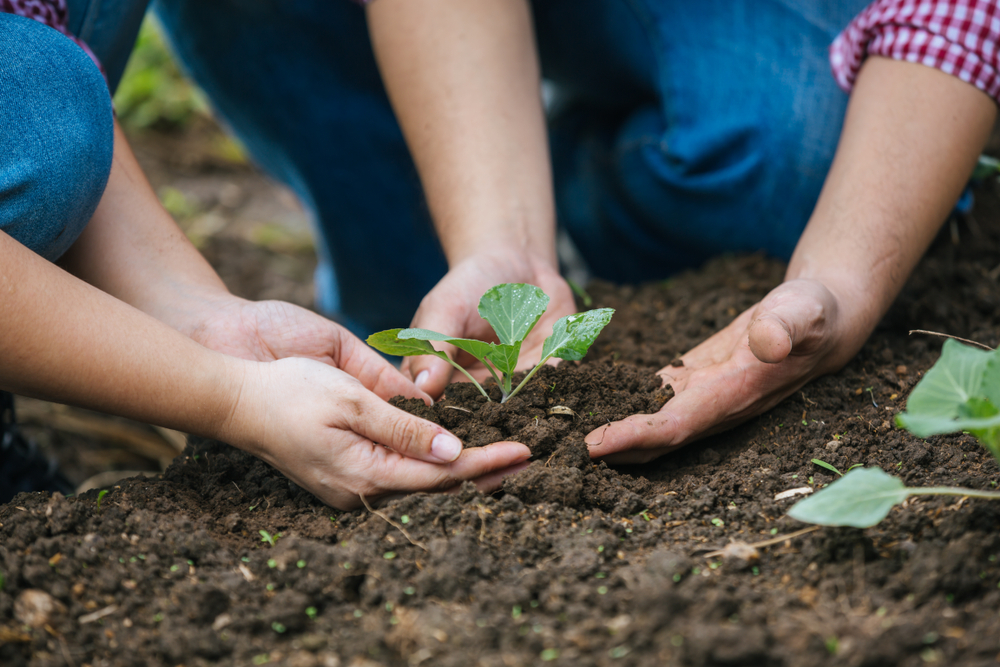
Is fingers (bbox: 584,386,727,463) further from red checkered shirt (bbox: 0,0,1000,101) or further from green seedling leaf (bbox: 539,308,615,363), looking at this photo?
red checkered shirt (bbox: 0,0,1000,101)

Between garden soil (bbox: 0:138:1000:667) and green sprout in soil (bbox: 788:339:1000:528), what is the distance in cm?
12

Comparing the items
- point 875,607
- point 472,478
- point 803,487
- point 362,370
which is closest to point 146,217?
point 362,370

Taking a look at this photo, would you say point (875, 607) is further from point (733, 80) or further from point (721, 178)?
point (733, 80)

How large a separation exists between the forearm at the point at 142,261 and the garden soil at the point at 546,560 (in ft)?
1.10

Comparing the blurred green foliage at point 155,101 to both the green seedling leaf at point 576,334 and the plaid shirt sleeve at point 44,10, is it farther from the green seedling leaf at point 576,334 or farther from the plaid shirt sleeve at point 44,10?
the green seedling leaf at point 576,334

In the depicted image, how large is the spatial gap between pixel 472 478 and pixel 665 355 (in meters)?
0.73

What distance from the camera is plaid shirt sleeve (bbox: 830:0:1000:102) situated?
65.1 inches

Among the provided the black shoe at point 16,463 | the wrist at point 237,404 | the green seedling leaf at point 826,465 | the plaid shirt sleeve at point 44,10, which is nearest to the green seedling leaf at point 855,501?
the green seedling leaf at point 826,465

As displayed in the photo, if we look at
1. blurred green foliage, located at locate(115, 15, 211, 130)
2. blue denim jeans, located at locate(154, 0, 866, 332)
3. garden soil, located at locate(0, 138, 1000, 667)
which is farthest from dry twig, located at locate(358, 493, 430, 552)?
blurred green foliage, located at locate(115, 15, 211, 130)

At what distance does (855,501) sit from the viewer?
91 centimetres

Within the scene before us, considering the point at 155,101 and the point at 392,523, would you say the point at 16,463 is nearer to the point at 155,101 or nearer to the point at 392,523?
the point at 392,523

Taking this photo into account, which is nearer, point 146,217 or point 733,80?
point 146,217

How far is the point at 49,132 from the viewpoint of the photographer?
1.35m

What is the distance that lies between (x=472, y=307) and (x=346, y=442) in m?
0.55
